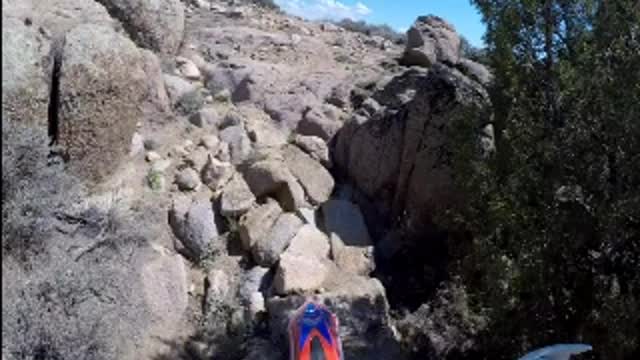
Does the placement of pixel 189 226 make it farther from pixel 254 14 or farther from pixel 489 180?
pixel 254 14

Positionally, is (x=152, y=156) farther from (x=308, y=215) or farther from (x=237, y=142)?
(x=308, y=215)

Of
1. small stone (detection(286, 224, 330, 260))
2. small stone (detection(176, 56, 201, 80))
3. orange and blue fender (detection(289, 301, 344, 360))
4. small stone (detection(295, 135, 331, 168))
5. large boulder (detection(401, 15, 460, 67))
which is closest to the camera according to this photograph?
orange and blue fender (detection(289, 301, 344, 360))

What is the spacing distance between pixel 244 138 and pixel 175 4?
2574 millimetres

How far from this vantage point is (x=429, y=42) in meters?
12.7

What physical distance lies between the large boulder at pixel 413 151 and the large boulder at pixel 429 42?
2970 millimetres

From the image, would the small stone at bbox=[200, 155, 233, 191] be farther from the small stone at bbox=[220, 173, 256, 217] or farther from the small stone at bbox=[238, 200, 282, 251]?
the small stone at bbox=[238, 200, 282, 251]

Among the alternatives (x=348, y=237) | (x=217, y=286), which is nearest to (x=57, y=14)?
(x=217, y=286)

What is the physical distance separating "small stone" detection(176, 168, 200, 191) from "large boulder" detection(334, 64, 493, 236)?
6.35 feet

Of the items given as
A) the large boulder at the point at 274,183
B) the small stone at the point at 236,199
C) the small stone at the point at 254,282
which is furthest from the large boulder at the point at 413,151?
the small stone at the point at 254,282

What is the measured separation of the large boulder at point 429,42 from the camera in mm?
12516

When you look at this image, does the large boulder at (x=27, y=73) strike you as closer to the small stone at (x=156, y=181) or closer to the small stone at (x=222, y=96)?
the small stone at (x=156, y=181)

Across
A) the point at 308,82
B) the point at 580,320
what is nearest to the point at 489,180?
the point at 580,320

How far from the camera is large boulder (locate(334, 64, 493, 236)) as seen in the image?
28.1 ft

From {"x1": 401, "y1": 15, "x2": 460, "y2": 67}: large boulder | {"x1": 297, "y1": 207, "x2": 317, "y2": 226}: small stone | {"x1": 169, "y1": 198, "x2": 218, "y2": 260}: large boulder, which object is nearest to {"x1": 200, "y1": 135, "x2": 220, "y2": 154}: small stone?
{"x1": 169, "y1": 198, "x2": 218, "y2": 260}: large boulder
